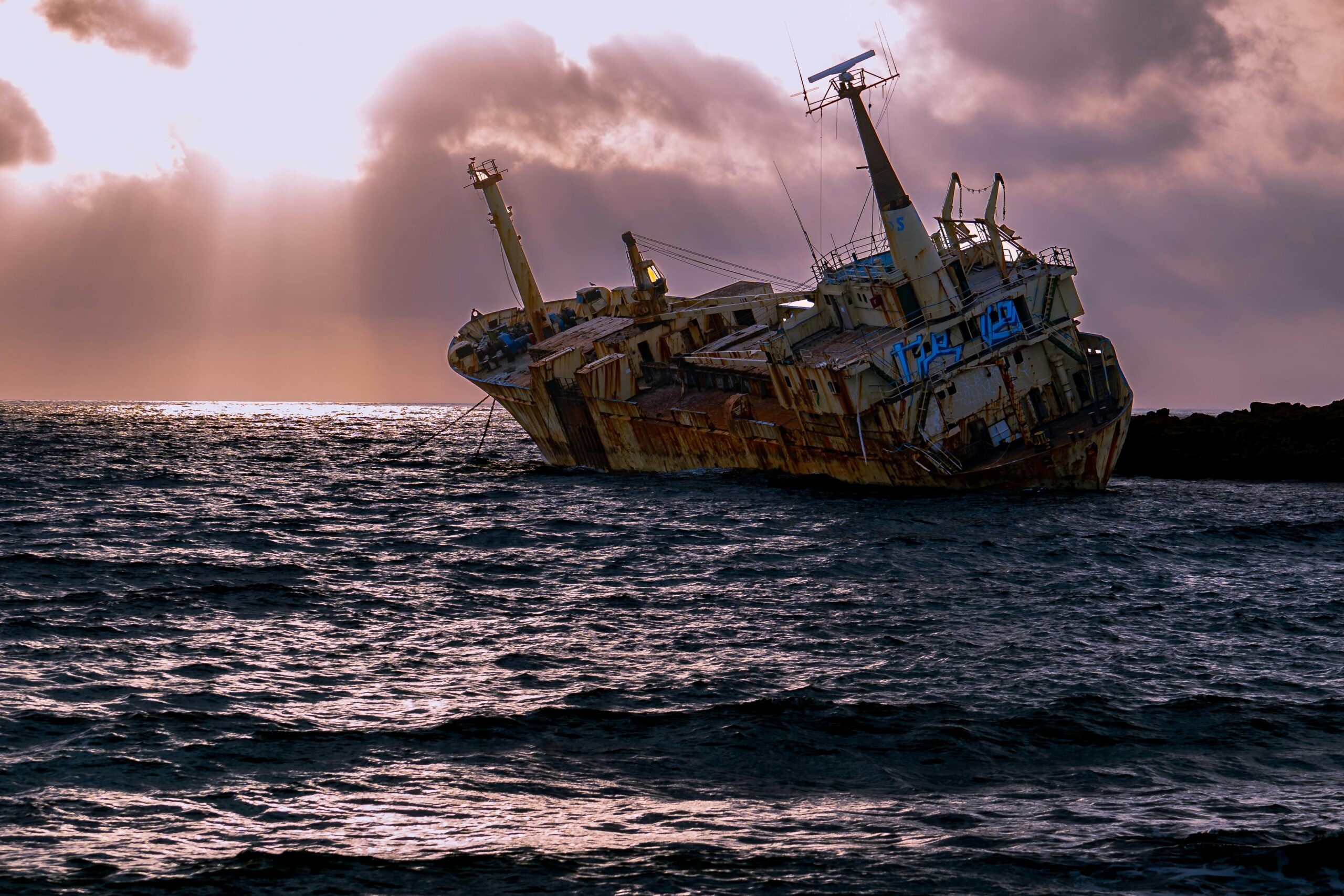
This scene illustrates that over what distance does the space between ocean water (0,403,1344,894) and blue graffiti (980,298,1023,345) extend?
23.8ft

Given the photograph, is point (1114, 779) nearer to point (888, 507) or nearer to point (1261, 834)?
point (1261, 834)

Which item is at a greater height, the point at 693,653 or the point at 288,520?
the point at 288,520

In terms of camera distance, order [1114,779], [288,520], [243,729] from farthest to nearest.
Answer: [288,520] → [243,729] → [1114,779]

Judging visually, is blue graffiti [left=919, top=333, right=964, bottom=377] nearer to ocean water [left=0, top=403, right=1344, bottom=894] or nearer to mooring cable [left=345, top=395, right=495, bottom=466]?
ocean water [left=0, top=403, right=1344, bottom=894]

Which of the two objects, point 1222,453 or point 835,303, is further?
point 1222,453

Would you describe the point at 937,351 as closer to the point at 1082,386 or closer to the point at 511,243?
the point at 1082,386

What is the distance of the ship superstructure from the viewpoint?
119ft

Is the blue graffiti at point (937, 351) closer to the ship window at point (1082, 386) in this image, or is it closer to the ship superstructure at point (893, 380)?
the ship superstructure at point (893, 380)

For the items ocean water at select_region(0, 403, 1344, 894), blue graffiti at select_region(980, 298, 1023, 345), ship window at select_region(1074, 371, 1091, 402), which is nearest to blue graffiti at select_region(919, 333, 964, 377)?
blue graffiti at select_region(980, 298, 1023, 345)

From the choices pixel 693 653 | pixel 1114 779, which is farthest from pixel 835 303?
pixel 1114 779

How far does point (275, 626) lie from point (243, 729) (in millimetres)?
6538

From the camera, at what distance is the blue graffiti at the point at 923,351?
3634cm

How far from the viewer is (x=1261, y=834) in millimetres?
11352

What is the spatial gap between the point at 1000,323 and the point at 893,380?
16.3ft
